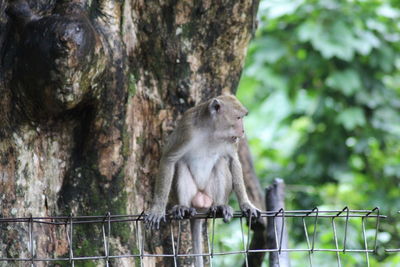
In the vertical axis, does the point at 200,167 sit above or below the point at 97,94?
below

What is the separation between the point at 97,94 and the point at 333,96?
629 cm

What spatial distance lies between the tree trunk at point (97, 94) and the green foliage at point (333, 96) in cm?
343

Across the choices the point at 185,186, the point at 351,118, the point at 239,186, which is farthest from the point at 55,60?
the point at 351,118

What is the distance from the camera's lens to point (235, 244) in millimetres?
8211

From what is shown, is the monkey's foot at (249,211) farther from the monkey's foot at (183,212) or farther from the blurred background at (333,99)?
the blurred background at (333,99)

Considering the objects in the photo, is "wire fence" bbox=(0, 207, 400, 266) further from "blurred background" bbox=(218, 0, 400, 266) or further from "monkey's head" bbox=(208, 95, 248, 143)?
"blurred background" bbox=(218, 0, 400, 266)

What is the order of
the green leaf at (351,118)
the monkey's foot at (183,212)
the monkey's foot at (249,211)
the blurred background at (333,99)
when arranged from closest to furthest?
the monkey's foot at (249,211) → the monkey's foot at (183,212) → the blurred background at (333,99) → the green leaf at (351,118)

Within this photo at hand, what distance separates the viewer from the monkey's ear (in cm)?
610

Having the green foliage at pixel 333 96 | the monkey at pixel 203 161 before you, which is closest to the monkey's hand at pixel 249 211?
the monkey at pixel 203 161

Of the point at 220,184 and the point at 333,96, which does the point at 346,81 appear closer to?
the point at 333,96

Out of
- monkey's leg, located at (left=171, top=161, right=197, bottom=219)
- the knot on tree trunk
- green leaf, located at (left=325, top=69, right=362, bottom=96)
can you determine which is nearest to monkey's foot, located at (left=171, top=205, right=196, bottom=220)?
monkey's leg, located at (left=171, top=161, right=197, bottom=219)

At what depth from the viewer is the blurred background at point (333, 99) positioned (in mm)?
9938

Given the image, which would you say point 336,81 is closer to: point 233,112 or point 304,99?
point 304,99

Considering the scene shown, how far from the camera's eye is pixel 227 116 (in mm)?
6262
